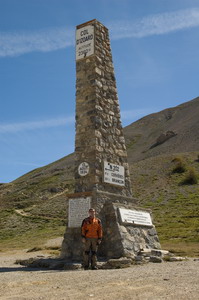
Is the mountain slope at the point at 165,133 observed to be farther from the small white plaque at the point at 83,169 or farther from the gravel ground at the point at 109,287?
the gravel ground at the point at 109,287

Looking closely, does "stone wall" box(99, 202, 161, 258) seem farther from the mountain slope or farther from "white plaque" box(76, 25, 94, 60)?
the mountain slope

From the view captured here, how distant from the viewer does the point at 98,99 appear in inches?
497

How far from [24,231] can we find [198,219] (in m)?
16.0

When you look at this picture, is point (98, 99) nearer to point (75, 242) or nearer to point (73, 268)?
point (75, 242)

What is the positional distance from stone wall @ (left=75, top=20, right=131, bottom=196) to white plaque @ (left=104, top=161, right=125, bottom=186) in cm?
16

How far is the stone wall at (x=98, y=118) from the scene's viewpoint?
1202 centimetres

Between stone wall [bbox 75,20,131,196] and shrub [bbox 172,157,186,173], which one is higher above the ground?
shrub [bbox 172,157,186,173]

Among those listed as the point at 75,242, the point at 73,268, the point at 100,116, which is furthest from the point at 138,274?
the point at 100,116

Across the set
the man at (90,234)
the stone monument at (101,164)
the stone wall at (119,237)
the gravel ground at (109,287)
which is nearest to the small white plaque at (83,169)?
the stone monument at (101,164)

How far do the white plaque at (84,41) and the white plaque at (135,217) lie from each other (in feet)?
18.1

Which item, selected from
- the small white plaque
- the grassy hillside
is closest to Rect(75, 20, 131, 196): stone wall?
the small white plaque

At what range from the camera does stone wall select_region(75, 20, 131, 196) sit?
39.4ft

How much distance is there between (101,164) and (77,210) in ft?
5.34

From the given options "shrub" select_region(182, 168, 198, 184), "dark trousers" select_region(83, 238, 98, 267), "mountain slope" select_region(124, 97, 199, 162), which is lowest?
"dark trousers" select_region(83, 238, 98, 267)
